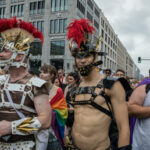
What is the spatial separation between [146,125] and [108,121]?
65 centimetres

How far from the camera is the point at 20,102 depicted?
7.42 feet

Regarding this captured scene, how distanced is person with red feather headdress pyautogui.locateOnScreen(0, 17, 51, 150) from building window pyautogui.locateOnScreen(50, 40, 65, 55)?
2982 centimetres

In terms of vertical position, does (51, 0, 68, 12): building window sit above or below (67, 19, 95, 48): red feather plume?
above

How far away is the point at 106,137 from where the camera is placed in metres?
2.35

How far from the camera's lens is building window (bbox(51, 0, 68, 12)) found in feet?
107

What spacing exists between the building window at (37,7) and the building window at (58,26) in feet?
10.4

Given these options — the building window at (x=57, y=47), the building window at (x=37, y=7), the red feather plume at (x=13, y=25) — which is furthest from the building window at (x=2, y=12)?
the red feather plume at (x=13, y=25)

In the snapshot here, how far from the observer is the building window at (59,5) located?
32500 millimetres

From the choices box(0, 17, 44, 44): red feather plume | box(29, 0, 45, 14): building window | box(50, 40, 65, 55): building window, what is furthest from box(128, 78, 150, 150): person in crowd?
box(29, 0, 45, 14): building window

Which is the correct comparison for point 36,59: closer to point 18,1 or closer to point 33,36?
point 18,1

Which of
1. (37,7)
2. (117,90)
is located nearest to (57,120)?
(117,90)

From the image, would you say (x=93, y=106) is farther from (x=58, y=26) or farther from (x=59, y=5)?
(x=59, y=5)

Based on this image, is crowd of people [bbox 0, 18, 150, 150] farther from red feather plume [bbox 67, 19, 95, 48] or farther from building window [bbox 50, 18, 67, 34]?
building window [bbox 50, 18, 67, 34]

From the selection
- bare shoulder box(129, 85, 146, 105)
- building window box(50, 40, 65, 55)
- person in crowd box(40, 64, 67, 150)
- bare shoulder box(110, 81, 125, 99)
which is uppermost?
building window box(50, 40, 65, 55)
